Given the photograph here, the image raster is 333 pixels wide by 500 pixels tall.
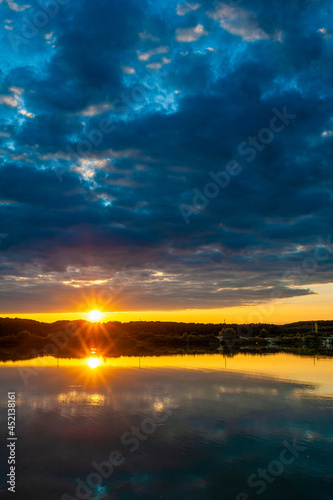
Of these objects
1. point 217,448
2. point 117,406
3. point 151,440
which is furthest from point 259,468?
point 117,406

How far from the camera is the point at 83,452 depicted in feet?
46.5

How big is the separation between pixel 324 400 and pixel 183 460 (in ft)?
40.4

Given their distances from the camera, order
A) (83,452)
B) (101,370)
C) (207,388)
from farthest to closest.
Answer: (101,370), (207,388), (83,452)

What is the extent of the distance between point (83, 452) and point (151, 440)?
2.68 metres

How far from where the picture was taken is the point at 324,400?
2245 cm

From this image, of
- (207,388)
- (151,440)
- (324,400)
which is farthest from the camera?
(207,388)

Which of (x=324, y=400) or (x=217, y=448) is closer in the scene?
(x=217, y=448)

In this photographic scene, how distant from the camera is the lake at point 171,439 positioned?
37.6 feet

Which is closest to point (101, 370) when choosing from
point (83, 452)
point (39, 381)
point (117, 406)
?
point (39, 381)

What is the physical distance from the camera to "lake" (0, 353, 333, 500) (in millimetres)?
11461

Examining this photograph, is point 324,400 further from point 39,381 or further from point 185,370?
point 39,381

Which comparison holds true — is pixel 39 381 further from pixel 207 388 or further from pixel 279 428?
pixel 279 428

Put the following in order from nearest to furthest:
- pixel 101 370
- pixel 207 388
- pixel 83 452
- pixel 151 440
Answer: pixel 83 452 < pixel 151 440 < pixel 207 388 < pixel 101 370

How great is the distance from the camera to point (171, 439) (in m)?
15.6
